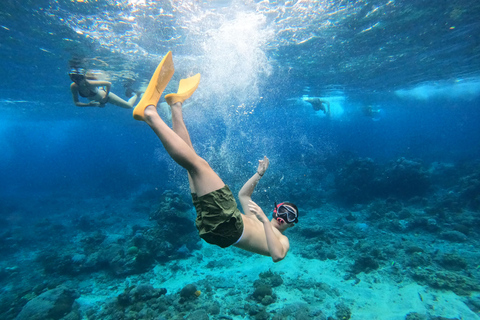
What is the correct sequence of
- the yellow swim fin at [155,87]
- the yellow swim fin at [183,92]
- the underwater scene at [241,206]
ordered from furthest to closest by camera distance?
the underwater scene at [241,206] → the yellow swim fin at [183,92] → the yellow swim fin at [155,87]

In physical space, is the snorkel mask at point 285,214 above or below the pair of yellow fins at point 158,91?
below

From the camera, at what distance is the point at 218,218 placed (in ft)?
9.45

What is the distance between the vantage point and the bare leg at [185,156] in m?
2.73

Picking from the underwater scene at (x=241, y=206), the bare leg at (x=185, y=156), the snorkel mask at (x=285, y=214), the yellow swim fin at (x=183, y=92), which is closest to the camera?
the bare leg at (x=185, y=156)

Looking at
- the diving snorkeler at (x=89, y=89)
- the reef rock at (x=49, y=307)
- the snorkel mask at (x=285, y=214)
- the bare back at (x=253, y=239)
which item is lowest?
the reef rock at (x=49, y=307)

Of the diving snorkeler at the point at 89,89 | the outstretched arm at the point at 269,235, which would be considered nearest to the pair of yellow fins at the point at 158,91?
the outstretched arm at the point at 269,235

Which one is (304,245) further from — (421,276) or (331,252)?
(421,276)

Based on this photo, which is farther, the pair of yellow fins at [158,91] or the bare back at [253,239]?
the bare back at [253,239]

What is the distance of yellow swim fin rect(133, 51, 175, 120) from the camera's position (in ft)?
9.90

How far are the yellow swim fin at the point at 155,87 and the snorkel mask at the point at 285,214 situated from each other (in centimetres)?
276

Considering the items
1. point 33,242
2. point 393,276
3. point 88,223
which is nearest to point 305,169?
point 393,276

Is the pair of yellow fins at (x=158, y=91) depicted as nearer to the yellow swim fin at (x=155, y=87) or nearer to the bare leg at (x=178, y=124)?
the yellow swim fin at (x=155, y=87)

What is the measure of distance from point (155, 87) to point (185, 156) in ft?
4.76

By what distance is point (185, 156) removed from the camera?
2.75 meters
